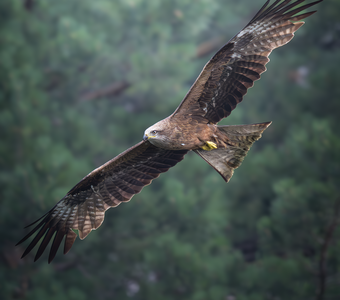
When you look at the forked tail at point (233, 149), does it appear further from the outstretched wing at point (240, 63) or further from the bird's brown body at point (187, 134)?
the outstretched wing at point (240, 63)

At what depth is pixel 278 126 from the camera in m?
10.9

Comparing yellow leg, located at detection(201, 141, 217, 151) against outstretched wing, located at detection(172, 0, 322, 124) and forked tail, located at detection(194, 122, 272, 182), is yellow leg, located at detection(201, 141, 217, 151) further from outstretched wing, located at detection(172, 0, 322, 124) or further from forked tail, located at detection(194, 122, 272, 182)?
outstretched wing, located at detection(172, 0, 322, 124)

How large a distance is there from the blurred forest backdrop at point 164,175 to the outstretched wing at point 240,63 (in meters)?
3.86

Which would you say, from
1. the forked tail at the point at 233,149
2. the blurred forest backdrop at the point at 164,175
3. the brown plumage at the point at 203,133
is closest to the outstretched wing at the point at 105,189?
the brown plumage at the point at 203,133

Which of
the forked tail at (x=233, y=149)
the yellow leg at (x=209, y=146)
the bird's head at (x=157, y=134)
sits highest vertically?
the bird's head at (x=157, y=134)

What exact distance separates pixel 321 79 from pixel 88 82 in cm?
616

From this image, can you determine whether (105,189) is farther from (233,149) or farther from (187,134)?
(233,149)

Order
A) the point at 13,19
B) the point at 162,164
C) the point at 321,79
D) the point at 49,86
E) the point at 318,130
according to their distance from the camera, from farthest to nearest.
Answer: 1. the point at 49,86
2. the point at 13,19
3. the point at 321,79
4. the point at 318,130
5. the point at 162,164

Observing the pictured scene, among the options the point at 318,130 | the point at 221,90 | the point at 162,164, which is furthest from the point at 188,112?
the point at 318,130

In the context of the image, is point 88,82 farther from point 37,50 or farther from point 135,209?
point 135,209

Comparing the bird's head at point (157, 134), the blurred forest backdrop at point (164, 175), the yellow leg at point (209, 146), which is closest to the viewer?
the bird's head at point (157, 134)

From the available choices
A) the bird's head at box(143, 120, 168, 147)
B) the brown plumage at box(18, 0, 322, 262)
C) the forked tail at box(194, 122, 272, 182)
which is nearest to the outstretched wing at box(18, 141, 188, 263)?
the brown plumage at box(18, 0, 322, 262)

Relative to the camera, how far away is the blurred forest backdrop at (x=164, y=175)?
741 centimetres

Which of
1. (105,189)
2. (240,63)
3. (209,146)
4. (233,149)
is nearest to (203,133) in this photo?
(209,146)
